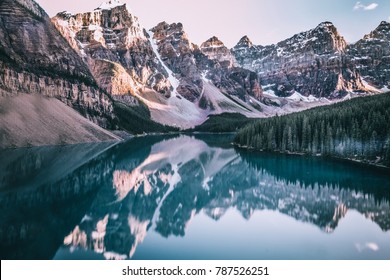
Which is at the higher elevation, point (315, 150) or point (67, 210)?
point (315, 150)

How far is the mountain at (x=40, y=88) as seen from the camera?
304ft

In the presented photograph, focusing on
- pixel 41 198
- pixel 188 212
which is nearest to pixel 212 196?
pixel 188 212

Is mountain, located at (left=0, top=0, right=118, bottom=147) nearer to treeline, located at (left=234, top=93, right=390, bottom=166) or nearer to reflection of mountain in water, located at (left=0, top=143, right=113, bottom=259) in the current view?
reflection of mountain in water, located at (left=0, top=143, right=113, bottom=259)

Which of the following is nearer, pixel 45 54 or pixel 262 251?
pixel 262 251

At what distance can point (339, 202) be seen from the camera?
131 ft

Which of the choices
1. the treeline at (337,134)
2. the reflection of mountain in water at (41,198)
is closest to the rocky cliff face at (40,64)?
the reflection of mountain in water at (41,198)

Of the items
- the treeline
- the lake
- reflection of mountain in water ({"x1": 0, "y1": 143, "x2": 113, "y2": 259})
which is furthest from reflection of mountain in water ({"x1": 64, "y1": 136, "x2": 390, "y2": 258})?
the treeline

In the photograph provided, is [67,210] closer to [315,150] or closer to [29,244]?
[29,244]

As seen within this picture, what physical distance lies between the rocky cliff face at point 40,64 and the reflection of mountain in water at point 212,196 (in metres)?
64.7

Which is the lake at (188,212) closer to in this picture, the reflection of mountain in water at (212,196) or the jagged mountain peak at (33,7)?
the reflection of mountain in water at (212,196)

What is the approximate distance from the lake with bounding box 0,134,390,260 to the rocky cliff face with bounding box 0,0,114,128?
202ft

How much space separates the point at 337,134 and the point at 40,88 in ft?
310

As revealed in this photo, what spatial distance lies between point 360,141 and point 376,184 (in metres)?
26.7
